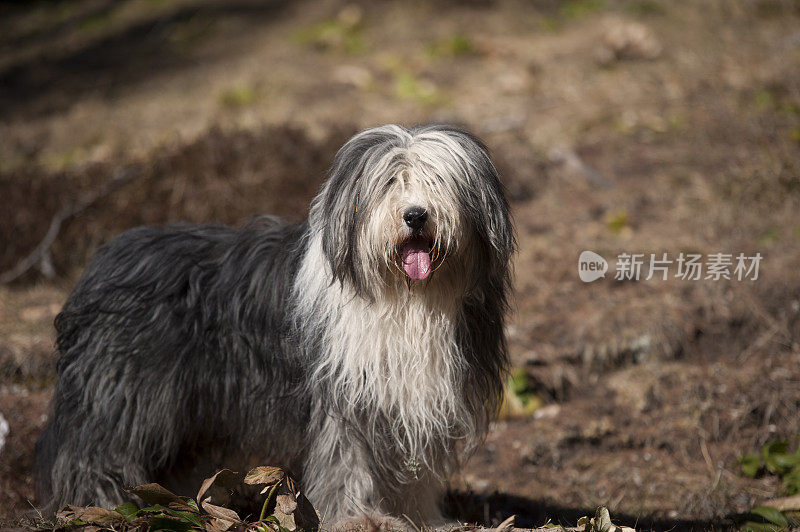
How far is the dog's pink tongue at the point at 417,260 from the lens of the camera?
2855 mm

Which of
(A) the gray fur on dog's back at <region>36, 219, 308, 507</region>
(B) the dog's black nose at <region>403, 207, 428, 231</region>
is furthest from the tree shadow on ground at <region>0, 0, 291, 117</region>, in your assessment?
(B) the dog's black nose at <region>403, 207, 428, 231</region>

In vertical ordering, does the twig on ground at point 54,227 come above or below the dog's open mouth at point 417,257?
below

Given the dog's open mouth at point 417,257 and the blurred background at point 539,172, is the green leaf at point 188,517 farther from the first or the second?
the blurred background at point 539,172

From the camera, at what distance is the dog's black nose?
9.20 ft

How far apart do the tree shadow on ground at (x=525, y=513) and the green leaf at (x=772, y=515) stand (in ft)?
0.51

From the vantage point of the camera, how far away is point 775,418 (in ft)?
15.8

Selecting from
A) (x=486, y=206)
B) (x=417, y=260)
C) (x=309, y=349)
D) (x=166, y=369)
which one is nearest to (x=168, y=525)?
(x=166, y=369)

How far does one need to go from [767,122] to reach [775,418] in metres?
3.46

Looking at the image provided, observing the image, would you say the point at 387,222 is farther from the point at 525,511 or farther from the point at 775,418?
the point at 775,418

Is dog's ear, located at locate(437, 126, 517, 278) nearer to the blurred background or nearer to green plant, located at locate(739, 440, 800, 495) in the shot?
the blurred background

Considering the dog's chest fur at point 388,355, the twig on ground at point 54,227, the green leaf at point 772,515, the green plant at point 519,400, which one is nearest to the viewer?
the dog's chest fur at point 388,355

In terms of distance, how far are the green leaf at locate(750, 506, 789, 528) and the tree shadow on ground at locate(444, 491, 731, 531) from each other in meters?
0.16

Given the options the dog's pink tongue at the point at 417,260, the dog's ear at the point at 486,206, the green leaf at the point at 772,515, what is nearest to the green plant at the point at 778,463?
the green leaf at the point at 772,515

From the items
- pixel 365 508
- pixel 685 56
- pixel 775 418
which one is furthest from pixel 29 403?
pixel 685 56
